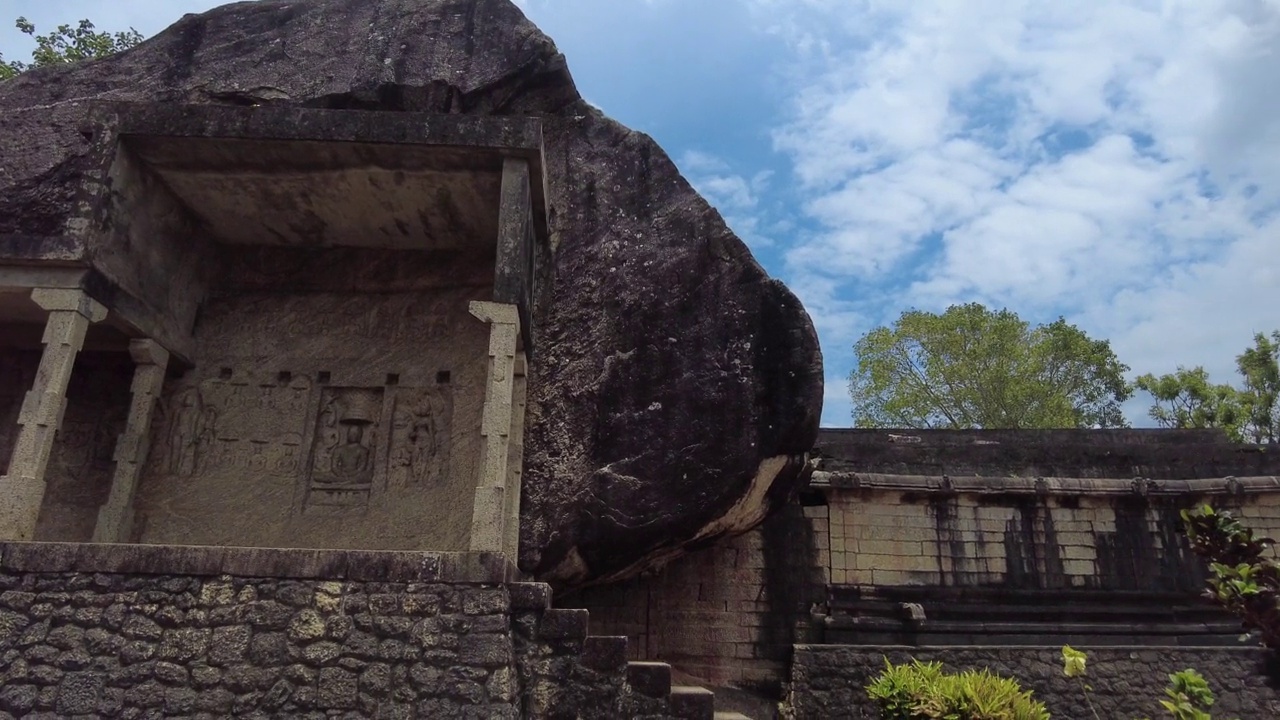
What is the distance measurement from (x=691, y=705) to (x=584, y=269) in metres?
4.34

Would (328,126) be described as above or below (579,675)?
above

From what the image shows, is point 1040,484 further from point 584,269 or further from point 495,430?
point 495,430

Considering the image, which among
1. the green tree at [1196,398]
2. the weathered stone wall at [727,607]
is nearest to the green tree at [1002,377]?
the green tree at [1196,398]

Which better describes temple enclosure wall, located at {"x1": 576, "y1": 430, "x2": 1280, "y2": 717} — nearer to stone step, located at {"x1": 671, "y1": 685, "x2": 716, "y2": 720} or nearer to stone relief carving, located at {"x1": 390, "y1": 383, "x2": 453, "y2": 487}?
stone relief carving, located at {"x1": 390, "y1": 383, "x2": 453, "y2": 487}

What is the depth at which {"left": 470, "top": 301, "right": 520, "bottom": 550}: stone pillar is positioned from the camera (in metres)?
6.04

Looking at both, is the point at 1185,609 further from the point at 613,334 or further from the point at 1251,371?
the point at 1251,371

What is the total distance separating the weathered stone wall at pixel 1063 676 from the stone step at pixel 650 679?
3.84 m

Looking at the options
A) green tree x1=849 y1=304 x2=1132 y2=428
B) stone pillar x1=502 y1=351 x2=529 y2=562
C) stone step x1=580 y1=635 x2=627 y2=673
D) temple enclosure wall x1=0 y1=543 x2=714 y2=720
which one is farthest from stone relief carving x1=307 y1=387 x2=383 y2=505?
green tree x1=849 y1=304 x2=1132 y2=428

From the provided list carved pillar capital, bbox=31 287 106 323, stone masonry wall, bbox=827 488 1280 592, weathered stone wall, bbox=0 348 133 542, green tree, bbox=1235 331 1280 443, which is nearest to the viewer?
carved pillar capital, bbox=31 287 106 323

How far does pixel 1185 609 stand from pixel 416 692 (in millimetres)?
9290

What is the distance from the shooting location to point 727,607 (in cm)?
958

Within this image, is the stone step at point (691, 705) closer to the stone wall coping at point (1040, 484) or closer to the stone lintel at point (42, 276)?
the stone wall coping at point (1040, 484)

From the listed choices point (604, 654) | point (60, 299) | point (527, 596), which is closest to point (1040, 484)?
point (604, 654)

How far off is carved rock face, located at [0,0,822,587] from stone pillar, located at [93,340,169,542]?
1422 mm
